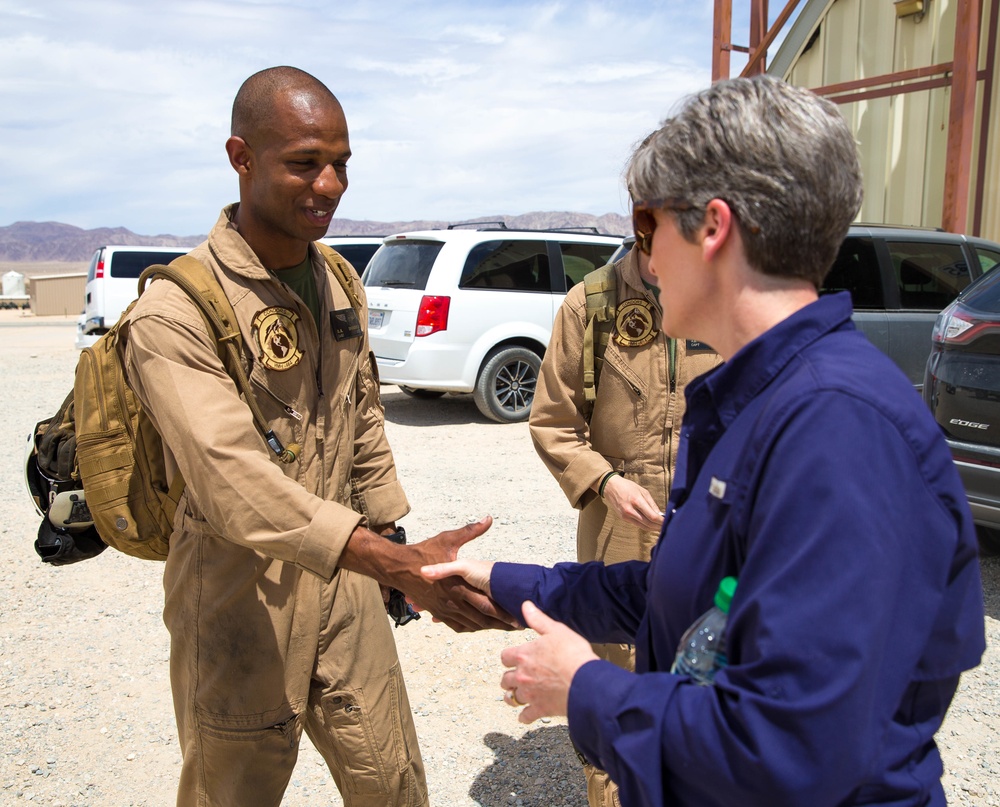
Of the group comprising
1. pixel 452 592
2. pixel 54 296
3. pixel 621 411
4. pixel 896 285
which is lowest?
pixel 54 296

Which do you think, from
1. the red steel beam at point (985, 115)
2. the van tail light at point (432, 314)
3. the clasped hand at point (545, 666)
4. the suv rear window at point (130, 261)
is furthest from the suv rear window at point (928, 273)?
the suv rear window at point (130, 261)

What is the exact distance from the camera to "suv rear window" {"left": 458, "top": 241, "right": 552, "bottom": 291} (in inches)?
396

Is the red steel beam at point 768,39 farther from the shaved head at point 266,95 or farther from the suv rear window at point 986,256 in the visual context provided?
the shaved head at point 266,95

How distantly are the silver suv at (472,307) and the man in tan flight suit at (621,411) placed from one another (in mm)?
6803

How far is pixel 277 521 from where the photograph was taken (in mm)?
2152

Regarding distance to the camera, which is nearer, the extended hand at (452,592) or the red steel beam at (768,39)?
the extended hand at (452,592)

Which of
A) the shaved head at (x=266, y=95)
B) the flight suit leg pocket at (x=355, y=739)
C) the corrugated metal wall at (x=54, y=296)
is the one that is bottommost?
the corrugated metal wall at (x=54, y=296)

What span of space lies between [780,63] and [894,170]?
2.61 m

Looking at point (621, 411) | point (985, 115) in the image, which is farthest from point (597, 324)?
point (985, 115)

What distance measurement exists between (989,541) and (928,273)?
10.6 feet

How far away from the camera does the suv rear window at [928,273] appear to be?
8062 mm

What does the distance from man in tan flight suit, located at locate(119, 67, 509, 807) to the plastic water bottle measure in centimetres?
Answer: 89

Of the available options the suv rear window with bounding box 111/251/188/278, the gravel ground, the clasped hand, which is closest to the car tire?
the gravel ground

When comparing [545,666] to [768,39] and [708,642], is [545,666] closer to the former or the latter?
[708,642]
